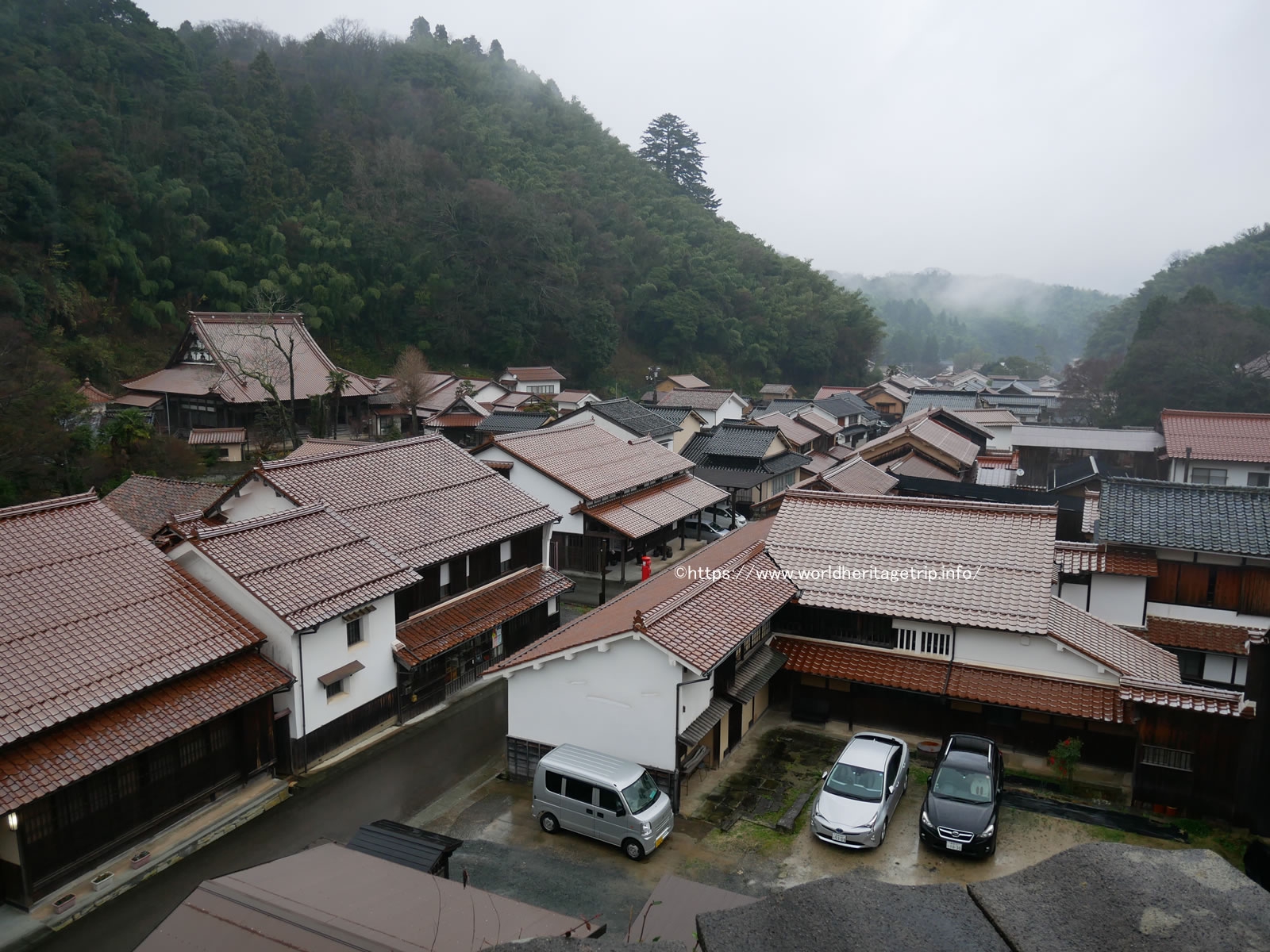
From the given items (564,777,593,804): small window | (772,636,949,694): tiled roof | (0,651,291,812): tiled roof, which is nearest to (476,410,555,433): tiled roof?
(772,636,949,694): tiled roof

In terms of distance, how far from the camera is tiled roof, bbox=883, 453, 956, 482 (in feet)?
121

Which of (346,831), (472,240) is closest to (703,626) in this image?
(346,831)

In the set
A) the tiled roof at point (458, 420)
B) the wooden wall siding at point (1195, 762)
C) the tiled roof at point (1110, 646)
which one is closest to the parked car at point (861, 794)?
the wooden wall siding at point (1195, 762)

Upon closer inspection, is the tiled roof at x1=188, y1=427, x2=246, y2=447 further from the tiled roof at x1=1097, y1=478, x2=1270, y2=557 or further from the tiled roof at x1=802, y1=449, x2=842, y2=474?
the tiled roof at x1=1097, y1=478, x2=1270, y2=557

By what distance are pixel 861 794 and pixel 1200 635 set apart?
1117 centimetres

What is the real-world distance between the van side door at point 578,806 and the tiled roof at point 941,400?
5379 cm

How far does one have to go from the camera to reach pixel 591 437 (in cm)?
3142

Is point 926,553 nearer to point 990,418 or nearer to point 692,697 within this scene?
point 692,697

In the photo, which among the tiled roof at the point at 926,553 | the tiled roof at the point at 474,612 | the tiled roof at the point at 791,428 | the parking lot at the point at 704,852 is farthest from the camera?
the tiled roof at the point at 791,428

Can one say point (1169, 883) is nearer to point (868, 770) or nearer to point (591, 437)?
point (868, 770)

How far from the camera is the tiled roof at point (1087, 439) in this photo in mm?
43562

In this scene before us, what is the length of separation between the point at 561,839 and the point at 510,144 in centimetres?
8389

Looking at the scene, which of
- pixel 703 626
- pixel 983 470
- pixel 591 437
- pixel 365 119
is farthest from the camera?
pixel 365 119

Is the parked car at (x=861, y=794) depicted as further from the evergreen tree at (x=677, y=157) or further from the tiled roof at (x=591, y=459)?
the evergreen tree at (x=677, y=157)
